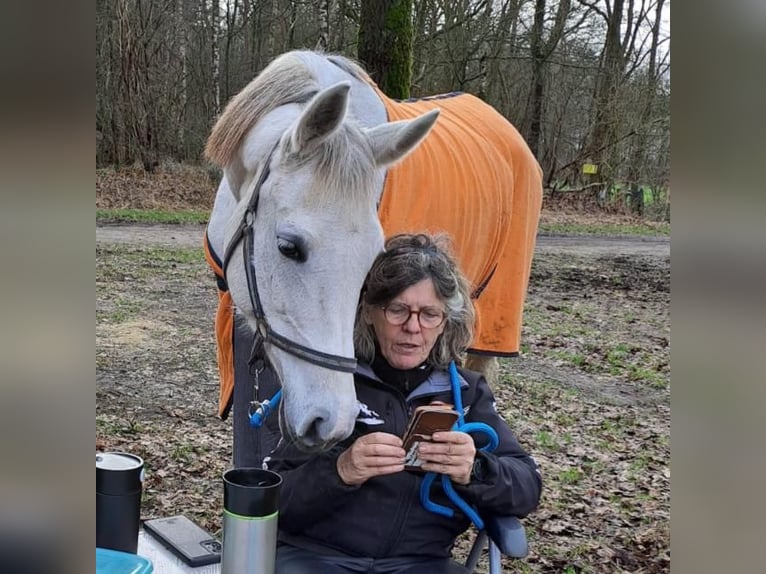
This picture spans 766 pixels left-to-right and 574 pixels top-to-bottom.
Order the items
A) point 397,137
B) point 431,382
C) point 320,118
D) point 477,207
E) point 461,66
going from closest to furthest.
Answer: point 320,118 → point 397,137 → point 431,382 → point 477,207 → point 461,66

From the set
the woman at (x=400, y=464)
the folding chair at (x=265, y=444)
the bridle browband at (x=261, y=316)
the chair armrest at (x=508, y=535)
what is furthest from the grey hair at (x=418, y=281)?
the chair armrest at (x=508, y=535)

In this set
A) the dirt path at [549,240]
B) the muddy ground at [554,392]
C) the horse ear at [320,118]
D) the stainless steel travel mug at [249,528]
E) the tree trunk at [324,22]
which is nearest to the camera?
the horse ear at [320,118]

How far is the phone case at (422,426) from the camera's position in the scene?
5.26 feet

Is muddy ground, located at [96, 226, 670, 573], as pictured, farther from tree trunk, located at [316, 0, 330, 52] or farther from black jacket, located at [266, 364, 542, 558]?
tree trunk, located at [316, 0, 330, 52]

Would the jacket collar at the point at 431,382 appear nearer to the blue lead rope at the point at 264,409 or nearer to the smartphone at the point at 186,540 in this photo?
the blue lead rope at the point at 264,409

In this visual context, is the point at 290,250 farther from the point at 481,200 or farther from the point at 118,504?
the point at 118,504

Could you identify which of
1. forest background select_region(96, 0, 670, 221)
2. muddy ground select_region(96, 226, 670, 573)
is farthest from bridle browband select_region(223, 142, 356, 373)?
muddy ground select_region(96, 226, 670, 573)

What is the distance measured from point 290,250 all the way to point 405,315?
32 cm

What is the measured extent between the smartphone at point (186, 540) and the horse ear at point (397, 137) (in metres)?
1.05

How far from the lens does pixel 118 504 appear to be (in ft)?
5.67

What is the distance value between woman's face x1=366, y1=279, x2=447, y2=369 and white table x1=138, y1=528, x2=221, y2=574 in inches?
27.5

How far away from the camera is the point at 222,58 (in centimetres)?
185

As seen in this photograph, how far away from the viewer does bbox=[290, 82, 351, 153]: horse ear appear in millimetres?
1467

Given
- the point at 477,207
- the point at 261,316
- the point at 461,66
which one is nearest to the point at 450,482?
the point at 261,316
